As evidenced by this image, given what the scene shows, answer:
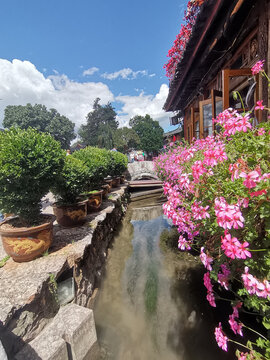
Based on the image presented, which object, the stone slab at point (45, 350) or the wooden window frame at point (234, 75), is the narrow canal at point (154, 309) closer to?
the stone slab at point (45, 350)

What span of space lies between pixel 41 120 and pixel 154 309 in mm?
35746

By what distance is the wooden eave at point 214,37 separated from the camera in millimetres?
2549

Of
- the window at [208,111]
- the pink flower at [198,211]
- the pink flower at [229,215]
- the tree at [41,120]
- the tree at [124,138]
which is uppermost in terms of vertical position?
the tree at [41,120]

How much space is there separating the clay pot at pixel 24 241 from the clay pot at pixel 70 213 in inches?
39.5

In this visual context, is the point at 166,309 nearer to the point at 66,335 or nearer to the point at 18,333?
the point at 66,335

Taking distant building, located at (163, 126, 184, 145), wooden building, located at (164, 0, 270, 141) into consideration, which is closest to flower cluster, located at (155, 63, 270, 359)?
wooden building, located at (164, 0, 270, 141)

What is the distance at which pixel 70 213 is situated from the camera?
320 centimetres

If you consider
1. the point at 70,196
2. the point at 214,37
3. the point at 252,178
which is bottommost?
the point at 70,196

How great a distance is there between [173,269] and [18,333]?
2372mm

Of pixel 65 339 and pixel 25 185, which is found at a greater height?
pixel 25 185

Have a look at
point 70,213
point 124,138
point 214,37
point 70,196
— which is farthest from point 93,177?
point 124,138

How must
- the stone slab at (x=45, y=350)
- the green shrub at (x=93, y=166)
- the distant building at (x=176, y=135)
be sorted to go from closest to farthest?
the stone slab at (x=45, y=350) < the green shrub at (x=93, y=166) < the distant building at (x=176, y=135)

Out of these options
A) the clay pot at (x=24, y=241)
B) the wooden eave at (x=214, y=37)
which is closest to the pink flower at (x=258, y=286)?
the clay pot at (x=24, y=241)

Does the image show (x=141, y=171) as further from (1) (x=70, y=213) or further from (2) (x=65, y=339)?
(2) (x=65, y=339)
